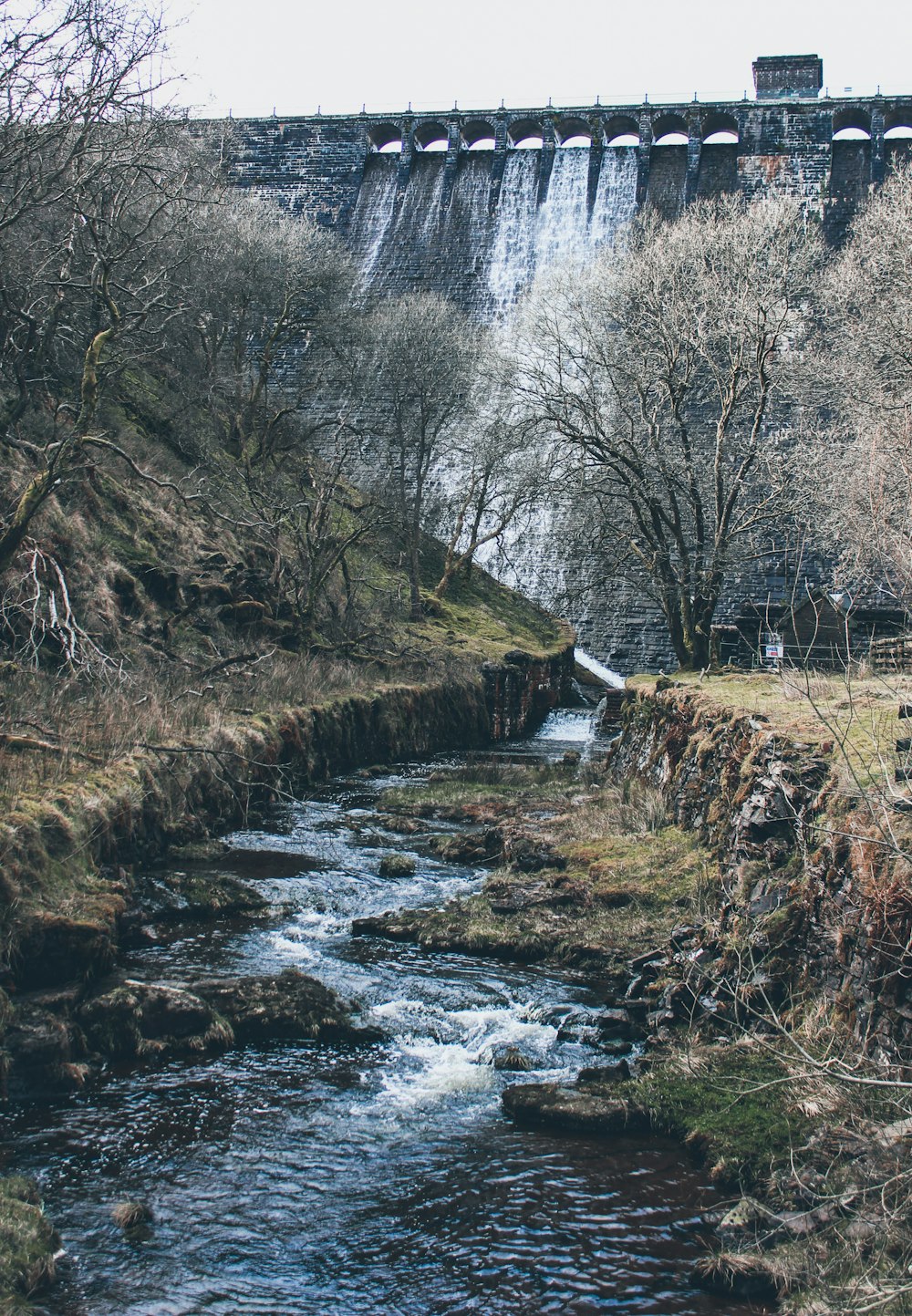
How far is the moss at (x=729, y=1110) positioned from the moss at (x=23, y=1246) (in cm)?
308

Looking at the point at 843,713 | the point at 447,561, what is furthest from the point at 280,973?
the point at 447,561

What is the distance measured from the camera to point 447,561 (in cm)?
3488

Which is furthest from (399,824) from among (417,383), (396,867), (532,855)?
(417,383)

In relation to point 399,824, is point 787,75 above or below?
above

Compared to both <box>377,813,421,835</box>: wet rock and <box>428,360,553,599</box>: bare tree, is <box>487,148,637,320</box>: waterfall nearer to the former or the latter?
<box>428,360,553,599</box>: bare tree

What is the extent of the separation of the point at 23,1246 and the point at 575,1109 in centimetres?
292

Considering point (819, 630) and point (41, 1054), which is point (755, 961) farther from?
point (819, 630)

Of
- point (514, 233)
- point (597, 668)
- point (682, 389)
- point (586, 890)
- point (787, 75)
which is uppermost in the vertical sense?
point (787, 75)

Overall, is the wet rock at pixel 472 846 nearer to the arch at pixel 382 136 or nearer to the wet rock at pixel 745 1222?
the wet rock at pixel 745 1222

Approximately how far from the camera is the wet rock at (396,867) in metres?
12.0

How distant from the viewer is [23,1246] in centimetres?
473

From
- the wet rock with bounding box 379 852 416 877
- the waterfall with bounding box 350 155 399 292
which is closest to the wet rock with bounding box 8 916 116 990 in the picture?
the wet rock with bounding box 379 852 416 877

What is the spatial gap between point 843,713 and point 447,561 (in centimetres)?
2539

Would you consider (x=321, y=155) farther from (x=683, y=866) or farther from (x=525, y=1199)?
A: (x=525, y=1199)
